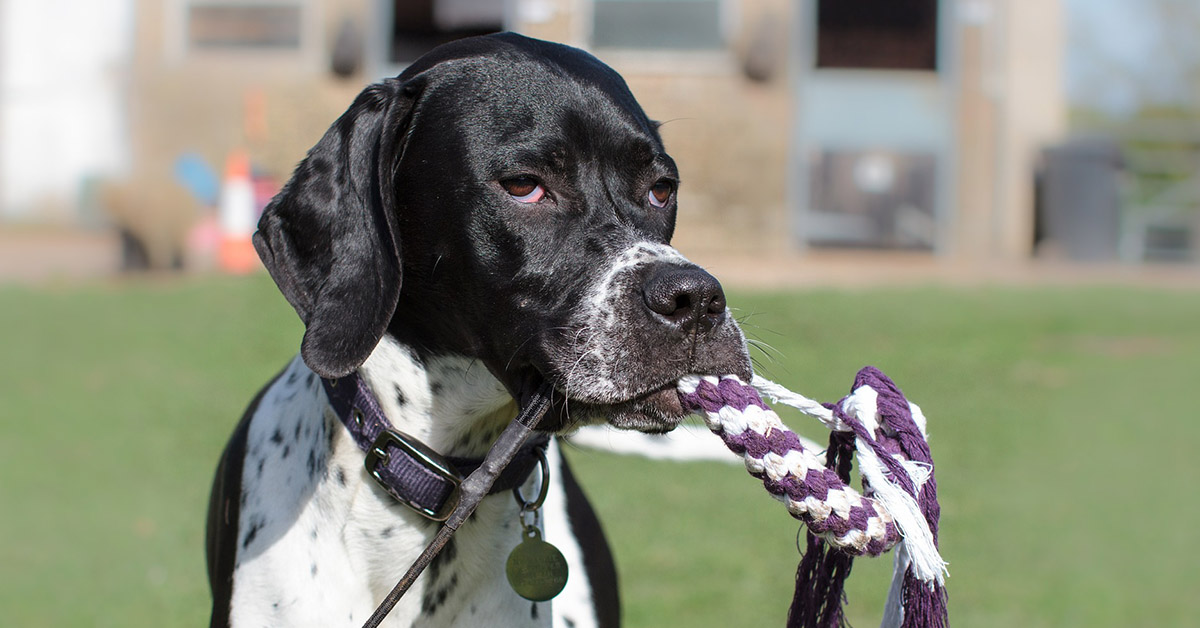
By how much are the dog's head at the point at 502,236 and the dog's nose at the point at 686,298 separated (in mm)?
15

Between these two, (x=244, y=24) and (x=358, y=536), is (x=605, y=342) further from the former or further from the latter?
(x=244, y=24)

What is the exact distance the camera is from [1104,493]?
24.1 ft

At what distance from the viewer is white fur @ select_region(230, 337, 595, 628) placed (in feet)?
8.30

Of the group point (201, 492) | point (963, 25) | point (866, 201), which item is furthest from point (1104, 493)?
point (866, 201)

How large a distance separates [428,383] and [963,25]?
1592 centimetres

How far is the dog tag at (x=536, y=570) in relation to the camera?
8.39ft

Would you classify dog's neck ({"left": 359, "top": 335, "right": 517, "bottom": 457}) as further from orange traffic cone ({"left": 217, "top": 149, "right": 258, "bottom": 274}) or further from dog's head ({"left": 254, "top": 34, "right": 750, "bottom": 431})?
orange traffic cone ({"left": 217, "top": 149, "right": 258, "bottom": 274})

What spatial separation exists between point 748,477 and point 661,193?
15.1 ft

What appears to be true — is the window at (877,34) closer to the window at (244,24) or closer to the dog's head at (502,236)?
the window at (244,24)

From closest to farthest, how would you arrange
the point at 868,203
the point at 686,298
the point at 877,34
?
the point at 686,298
the point at 868,203
the point at 877,34

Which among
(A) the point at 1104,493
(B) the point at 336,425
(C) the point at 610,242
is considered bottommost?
(A) the point at 1104,493

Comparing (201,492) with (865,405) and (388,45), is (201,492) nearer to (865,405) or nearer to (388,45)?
(865,405)

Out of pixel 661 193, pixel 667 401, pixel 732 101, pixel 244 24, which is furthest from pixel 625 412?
pixel 244 24

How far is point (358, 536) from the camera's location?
100 inches
